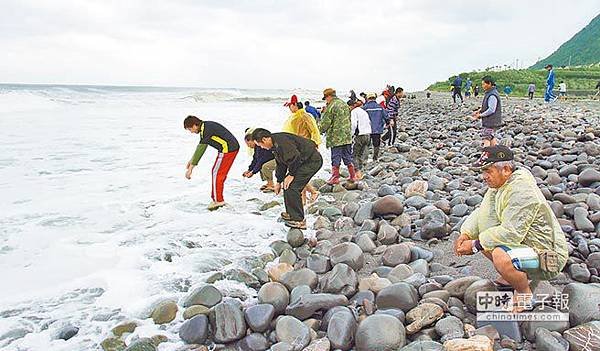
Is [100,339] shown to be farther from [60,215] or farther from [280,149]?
[60,215]

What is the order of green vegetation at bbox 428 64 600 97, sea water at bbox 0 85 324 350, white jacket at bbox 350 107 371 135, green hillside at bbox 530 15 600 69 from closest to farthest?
1. sea water at bbox 0 85 324 350
2. white jacket at bbox 350 107 371 135
3. green vegetation at bbox 428 64 600 97
4. green hillside at bbox 530 15 600 69

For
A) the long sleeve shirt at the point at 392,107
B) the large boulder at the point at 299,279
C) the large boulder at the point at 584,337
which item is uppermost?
the long sleeve shirt at the point at 392,107

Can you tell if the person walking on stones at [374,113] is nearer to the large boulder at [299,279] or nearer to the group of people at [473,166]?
the group of people at [473,166]

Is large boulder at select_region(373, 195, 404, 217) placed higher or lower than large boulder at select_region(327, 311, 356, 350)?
higher

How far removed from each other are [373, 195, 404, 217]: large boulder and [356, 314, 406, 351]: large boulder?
2779mm

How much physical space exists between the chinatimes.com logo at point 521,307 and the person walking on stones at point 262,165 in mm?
4597

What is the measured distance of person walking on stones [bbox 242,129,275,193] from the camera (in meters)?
7.85

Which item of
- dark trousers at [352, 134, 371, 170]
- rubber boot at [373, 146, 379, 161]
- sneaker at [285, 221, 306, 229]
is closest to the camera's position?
sneaker at [285, 221, 306, 229]

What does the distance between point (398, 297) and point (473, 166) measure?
141cm

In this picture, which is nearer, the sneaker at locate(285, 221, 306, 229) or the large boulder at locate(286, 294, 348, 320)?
the large boulder at locate(286, 294, 348, 320)

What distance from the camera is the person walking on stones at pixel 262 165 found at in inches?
309

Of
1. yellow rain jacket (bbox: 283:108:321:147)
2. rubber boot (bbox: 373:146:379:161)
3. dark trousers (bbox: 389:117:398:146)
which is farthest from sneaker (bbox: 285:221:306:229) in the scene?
dark trousers (bbox: 389:117:398:146)

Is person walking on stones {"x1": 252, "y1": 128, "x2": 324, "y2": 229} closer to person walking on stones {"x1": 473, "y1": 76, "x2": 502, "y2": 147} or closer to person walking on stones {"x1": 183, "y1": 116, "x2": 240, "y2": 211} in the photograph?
person walking on stones {"x1": 183, "y1": 116, "x2": 240, "y2": 211}

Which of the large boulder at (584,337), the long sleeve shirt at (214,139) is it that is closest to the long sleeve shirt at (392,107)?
the long sleeve shirt at (214,139)
